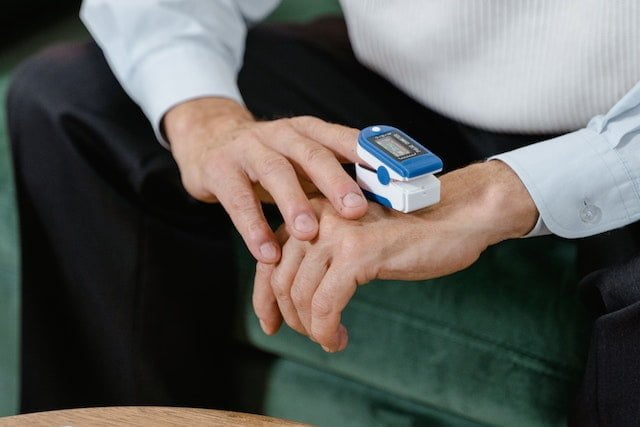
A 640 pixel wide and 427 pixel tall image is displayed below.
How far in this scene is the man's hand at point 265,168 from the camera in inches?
31.0

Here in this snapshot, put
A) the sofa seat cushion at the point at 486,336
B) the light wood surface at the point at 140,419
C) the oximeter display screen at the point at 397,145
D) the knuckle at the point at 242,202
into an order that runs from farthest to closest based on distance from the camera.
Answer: the sofa seat cushion at the point at 486,336, the knuckle at the point at 242,202, the oximeter display screen at the point at 397,145, the light wood surface at the point at 140,419

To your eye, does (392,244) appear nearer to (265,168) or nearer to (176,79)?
(265,168)

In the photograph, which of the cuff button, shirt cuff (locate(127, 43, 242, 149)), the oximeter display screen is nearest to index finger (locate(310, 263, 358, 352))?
the oximeter display screen

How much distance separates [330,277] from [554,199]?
201mm

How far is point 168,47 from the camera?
3.52 ft

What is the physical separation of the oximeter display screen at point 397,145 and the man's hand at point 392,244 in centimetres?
6

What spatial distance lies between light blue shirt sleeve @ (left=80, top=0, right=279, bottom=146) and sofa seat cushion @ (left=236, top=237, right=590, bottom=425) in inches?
10.9

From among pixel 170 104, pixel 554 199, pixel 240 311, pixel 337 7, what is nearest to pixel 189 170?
pixel 170 104

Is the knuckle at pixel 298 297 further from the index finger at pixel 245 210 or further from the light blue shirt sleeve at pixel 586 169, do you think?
the light blue shirt sleeve at pixel 586 169

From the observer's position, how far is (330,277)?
30.4 inches

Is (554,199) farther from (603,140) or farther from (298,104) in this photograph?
(298,104)

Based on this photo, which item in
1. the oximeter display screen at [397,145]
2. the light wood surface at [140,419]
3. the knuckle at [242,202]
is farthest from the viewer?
the knuckle at [242,202]

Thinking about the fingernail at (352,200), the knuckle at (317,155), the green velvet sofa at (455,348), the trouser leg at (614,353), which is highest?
the knuckle at (317,155)

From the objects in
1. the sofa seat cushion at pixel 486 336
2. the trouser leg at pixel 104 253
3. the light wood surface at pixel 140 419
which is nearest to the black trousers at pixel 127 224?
the trouser leg at pixel 104 253
